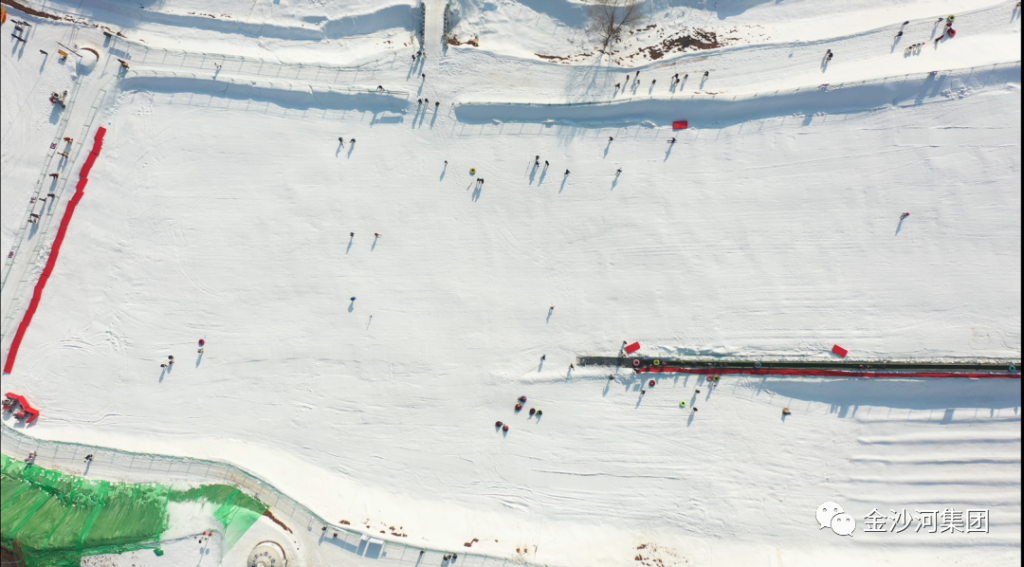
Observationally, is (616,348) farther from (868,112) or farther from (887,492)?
(868,112)

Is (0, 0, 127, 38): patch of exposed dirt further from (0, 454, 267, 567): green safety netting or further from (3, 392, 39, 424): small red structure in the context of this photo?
(0, 454, 267, 567): green safety netting

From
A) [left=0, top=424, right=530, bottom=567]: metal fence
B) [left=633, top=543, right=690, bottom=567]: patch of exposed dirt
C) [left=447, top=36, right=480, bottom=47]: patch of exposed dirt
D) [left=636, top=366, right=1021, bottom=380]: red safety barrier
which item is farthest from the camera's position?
[left=447, top=36, right=480, bottom=47]: patch of exposed dirt

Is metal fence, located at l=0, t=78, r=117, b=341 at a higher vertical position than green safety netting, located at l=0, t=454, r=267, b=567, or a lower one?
higher

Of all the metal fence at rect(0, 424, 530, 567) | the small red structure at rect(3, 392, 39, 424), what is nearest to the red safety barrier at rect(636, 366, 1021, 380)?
the metal fence at rect(0, 424, 530, 567)

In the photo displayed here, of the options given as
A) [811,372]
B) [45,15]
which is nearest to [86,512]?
[45,15]

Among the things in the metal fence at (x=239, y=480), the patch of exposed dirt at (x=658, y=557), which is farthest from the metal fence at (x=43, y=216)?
the patch of exposed dirt at (x=658, y=557)

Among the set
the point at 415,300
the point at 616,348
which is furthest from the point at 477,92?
the point at 616,348
